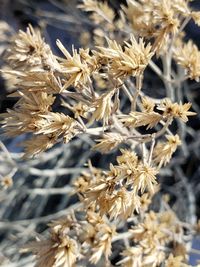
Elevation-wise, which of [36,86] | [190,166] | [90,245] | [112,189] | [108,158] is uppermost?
[36,86]

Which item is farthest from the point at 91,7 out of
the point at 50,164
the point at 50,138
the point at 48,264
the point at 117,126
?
the point at 50,164

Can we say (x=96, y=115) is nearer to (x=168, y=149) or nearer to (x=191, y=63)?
(x=168, y=149)

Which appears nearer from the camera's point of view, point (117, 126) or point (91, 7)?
point (117, 126)

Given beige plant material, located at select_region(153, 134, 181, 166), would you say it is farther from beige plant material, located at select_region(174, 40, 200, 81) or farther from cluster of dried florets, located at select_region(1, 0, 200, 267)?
A: beige plant material, located at select_region(174, 40, 200, 81)

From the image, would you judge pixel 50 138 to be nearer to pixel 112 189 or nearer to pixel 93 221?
pixel 112 189

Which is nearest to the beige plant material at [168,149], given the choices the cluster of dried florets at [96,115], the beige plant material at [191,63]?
the cluster of dried florets at [96,115]

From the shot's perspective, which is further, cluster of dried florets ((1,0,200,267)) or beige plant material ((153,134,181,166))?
beige plant material ((153,134,181,166))

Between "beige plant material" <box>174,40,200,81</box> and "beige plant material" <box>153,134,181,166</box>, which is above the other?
"beige plant material" <box>174,40,200,81</box>

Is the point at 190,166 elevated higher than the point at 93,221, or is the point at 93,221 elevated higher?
the point at 93,221

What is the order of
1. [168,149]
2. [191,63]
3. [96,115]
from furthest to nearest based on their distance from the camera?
[191,63]
[168,149]
[96,115]

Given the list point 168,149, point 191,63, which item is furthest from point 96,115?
point 191,63

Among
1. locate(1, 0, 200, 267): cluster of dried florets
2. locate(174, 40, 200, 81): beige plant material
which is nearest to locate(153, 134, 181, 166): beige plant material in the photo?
locate(1, 0, 200, 267): cluster of dried florets
